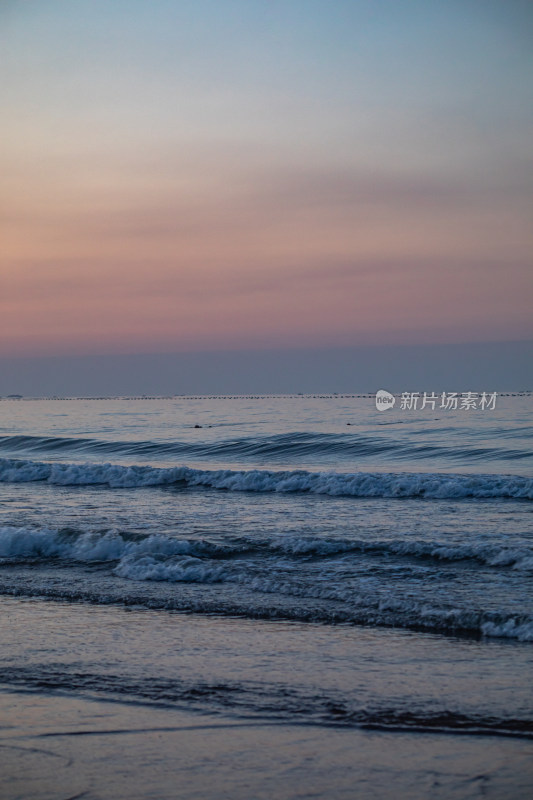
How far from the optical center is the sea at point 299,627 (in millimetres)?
4754

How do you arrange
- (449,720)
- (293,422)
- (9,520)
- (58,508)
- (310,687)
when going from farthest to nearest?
(293,422)
(58,508)
(9,520)
(310,687)
(449,720)

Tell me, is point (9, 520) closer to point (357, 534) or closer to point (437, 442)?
point (357, 534)

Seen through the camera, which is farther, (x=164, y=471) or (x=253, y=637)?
(x=164, y=471)

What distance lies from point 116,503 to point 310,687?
14.5m

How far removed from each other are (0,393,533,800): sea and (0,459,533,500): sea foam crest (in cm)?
18

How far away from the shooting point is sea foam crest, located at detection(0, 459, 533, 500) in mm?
20188

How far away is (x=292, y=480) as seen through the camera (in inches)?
909

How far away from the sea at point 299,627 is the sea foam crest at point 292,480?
0.18 metres

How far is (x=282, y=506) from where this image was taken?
18.7 meters

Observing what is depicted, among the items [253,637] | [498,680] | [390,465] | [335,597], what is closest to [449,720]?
[498,680]
